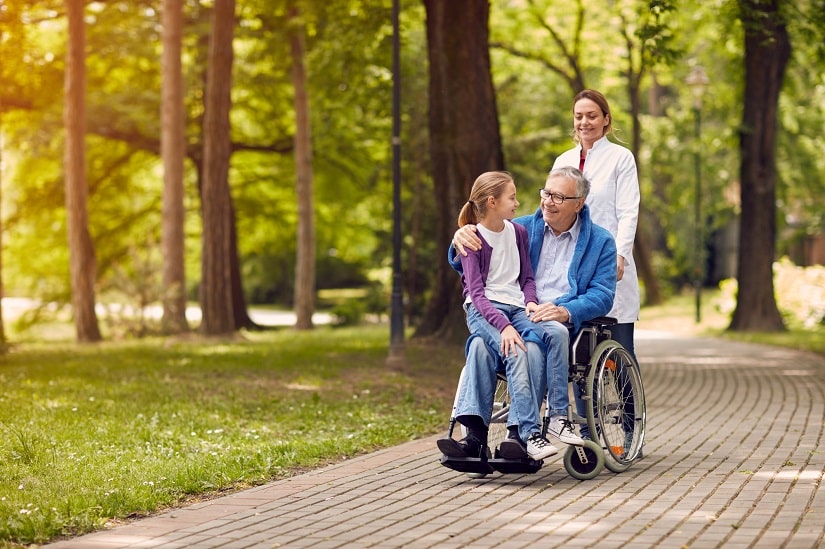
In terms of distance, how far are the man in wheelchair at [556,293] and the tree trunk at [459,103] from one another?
8972mm

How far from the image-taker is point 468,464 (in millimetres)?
7359

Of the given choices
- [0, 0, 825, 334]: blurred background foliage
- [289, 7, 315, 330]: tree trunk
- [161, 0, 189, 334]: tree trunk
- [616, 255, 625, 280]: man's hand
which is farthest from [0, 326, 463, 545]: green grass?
[289, 7, 315, 330]: tree trunk

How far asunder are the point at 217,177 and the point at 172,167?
9.06 feet

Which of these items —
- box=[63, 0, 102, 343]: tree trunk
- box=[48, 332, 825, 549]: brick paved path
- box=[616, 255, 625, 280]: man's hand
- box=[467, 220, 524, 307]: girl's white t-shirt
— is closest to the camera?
box=[48, 332, 825, 549]: brick paved path

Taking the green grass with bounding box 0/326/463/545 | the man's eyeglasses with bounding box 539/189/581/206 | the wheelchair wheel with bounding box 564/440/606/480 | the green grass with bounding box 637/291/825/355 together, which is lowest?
the green grass with bounding box 637/291/825/355

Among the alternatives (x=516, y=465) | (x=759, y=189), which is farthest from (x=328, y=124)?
(x=516, y=465)

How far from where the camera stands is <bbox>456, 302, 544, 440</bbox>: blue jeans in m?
7.28

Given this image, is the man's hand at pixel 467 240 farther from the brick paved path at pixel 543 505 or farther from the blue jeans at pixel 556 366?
the brick paved path at pixel 543 505

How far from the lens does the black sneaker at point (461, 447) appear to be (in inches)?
289

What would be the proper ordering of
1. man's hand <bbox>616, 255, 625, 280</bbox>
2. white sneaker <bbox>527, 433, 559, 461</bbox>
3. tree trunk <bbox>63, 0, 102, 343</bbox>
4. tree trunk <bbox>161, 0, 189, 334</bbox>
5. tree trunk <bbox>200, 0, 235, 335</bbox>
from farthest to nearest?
tree trunk <bbox>161, 0, 189, 334</bbox>, tree trunk <bbox>63, 0, 102, 343</bbox>, tree trunk <bbox>200, 0, 235, 335</bbox>, man's hand <bbox>616, 255, 625, 280</bbox>, white sneaker <bbox>527, 433, 559, 461</bbox>

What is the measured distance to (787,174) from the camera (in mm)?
35531

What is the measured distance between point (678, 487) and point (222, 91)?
1468cm

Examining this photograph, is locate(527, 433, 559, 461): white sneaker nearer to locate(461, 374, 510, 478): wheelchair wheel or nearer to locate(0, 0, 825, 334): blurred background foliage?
locate(461, 374, 510, 478): wheelchair wheel

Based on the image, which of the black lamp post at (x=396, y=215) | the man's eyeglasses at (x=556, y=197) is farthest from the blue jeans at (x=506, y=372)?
the black lamp post at (x=396, y=215)
